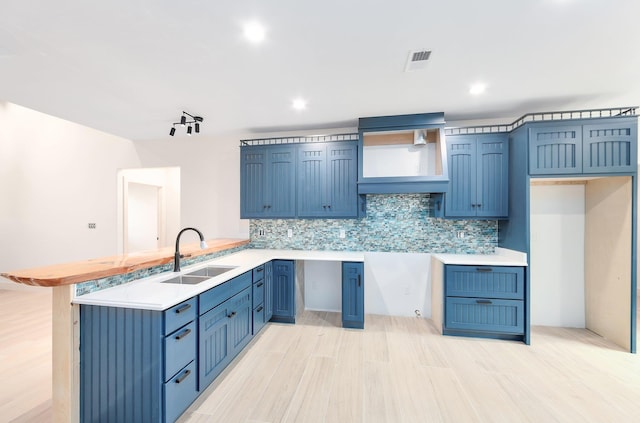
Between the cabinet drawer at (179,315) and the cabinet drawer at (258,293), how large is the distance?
935 mm

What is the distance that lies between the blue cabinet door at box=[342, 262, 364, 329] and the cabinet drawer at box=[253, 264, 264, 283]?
3.07ft

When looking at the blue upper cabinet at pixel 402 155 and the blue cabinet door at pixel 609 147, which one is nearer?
the blue cabinet door at pixel 609 147

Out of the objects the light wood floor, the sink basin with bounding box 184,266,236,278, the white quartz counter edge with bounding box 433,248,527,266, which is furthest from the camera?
the white quartz counter edge with bounding box 433,248,527,266

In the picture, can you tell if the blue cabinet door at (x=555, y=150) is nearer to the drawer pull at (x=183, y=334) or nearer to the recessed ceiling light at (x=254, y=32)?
the recessed ceiling light at (x=254, y=32)

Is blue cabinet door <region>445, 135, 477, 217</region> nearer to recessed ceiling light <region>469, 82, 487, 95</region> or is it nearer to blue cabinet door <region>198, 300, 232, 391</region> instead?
recessed ceiling light <region>469, 82, 487, 95</region>

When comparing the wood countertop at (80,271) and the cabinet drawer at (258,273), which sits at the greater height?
the wood countertop at (80,271)

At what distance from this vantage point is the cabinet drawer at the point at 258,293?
2703mm

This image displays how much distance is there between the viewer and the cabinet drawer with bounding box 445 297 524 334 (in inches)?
106

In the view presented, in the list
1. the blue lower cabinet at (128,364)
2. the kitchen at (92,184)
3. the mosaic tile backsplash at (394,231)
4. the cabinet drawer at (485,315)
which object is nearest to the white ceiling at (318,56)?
the kitchen at (92,184)

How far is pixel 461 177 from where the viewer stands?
3025mm

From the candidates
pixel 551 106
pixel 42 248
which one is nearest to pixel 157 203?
pixel 42 248

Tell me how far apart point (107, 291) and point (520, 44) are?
3.33 metres

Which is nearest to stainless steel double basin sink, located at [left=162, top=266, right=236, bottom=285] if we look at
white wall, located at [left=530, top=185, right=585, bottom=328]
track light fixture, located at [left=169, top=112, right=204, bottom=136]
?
track light fixture, located at [left=169, top=112, right=204, bottom=136]

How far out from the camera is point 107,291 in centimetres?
174
